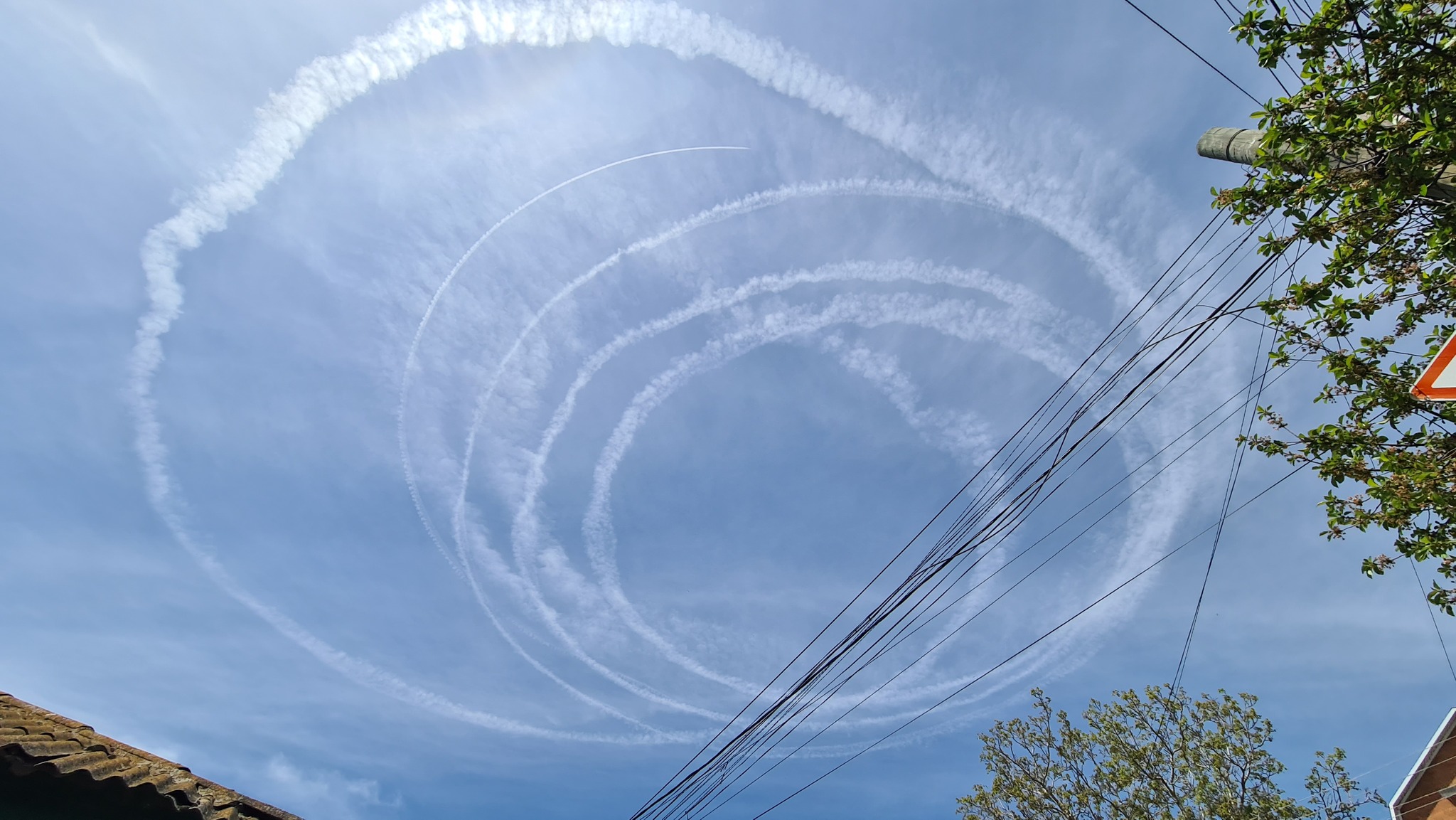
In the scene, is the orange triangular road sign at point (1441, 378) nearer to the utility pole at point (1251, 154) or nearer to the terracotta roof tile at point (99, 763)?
the utility pole at point (1251, 154)

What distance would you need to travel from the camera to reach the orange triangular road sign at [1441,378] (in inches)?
137

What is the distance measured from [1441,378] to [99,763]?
36.0 feet

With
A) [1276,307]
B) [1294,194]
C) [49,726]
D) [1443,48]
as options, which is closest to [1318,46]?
[1443,48]

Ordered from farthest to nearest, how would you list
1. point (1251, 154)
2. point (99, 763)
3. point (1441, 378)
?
1. point (1251, 154)
2. point (99, 763)
3. point (1441, 378)

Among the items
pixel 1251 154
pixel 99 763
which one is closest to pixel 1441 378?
pixel 1251 154

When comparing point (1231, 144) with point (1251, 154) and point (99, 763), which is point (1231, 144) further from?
point (99, 763)

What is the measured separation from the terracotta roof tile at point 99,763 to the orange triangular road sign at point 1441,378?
1043 cm

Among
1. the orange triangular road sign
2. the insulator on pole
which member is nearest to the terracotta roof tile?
the orange triangular road sign

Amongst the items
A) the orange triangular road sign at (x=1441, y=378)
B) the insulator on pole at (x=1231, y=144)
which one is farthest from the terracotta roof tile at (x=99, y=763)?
the insulator on pole at (x=1231, y=144)

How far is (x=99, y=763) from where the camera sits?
20.8 feet

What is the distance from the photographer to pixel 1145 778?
16.6 m

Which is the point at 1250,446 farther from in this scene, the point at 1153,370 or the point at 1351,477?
the point at 1153,370

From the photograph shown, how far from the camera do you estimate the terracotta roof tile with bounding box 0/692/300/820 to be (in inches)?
231

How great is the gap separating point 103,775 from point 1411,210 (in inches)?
549
